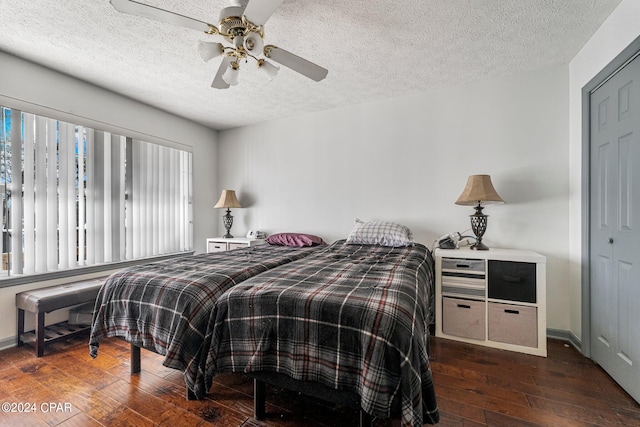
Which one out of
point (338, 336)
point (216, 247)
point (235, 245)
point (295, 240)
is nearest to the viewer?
point (338, 336)

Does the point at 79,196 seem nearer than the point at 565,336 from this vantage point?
No

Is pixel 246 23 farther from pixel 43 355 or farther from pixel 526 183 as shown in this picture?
pixel 43 355

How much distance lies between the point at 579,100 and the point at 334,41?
83.6 inches

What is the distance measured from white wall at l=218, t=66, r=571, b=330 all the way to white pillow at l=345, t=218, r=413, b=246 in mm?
378

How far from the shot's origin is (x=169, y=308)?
1.52 meters

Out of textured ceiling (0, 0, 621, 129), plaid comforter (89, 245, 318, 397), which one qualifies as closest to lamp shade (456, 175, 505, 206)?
textured ceiling (0, 0, 621, 129)

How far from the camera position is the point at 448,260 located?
2.48 meters

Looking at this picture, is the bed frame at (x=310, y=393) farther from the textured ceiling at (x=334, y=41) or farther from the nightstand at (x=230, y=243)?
the nightstand at (x=230, y=243)

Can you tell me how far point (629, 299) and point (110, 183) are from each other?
4.59 m

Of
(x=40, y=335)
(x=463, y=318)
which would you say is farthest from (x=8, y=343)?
(x=463, y=318)

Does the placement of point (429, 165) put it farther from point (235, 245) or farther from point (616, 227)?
point (235, 245)

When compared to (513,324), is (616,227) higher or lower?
higher

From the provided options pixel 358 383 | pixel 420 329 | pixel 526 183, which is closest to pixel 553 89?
pixel 526 183

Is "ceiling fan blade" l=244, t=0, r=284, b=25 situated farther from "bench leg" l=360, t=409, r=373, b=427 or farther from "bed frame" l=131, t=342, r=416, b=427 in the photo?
"bench leg" l=360, t=409, r=373, b=427
